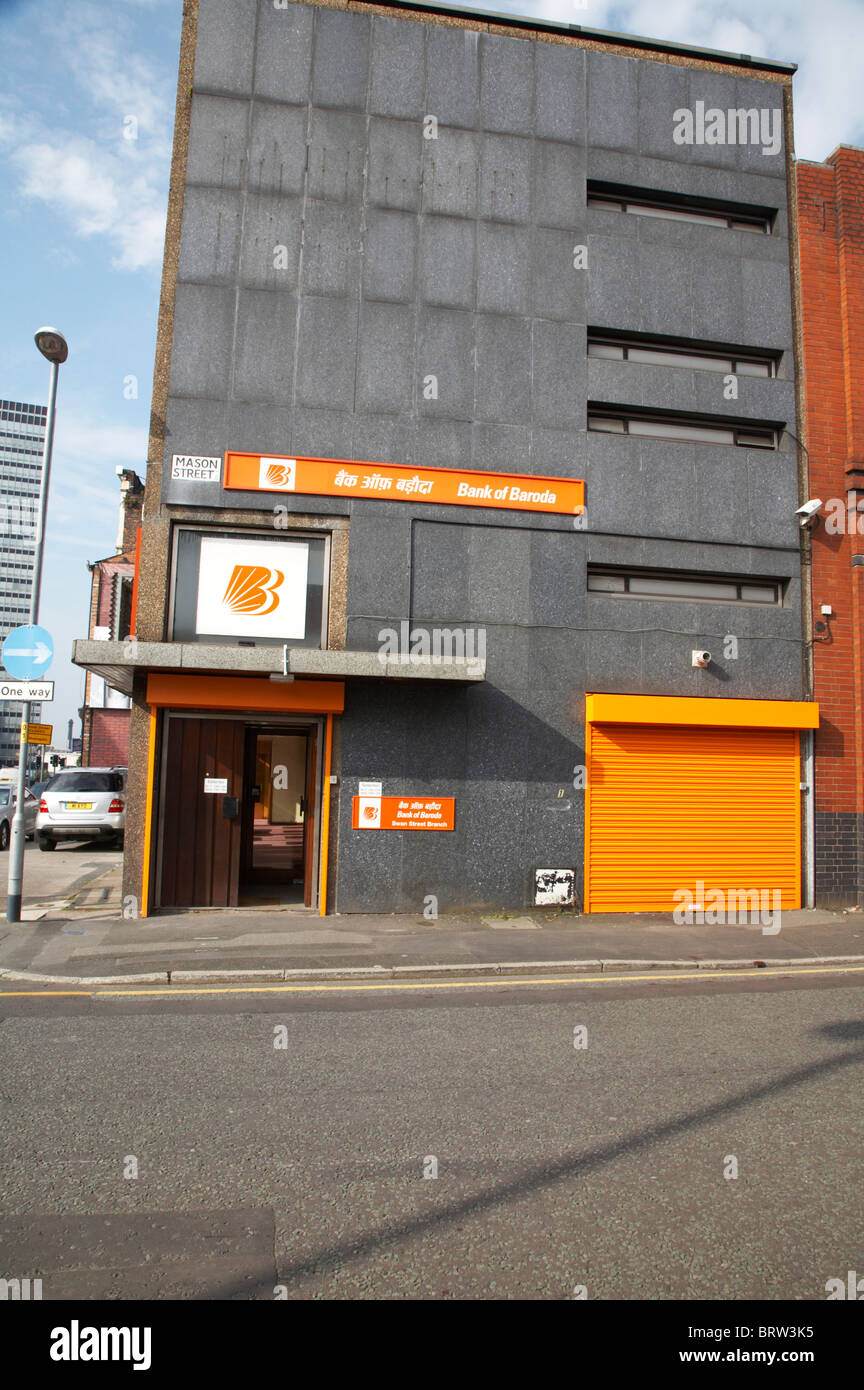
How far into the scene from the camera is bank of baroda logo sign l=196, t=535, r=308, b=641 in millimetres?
12594

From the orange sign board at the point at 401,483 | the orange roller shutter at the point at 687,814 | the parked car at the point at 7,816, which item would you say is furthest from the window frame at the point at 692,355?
the parked car at the point at 7,816

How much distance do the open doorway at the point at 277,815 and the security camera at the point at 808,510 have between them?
833 cm

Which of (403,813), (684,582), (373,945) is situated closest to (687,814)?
(684,582)

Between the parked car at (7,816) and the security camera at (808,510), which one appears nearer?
the security camera at (808,510)

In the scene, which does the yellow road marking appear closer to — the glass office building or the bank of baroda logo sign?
the bank of baroda logo sign

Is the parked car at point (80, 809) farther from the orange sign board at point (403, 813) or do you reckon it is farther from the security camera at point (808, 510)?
the security camera at point (808, 510)

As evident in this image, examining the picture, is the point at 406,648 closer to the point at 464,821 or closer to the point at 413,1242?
the point at 464,821

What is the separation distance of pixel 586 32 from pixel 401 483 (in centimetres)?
817

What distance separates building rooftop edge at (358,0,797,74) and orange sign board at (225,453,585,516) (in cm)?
737

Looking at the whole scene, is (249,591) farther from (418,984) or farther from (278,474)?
(418,984)

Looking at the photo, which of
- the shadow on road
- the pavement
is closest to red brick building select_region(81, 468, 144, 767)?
the pavement

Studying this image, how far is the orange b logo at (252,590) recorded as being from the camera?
497 inches

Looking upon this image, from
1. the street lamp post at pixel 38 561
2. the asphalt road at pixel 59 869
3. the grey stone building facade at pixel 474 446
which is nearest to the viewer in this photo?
the street lamp post at pixel 38 561

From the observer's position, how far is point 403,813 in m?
12.5
